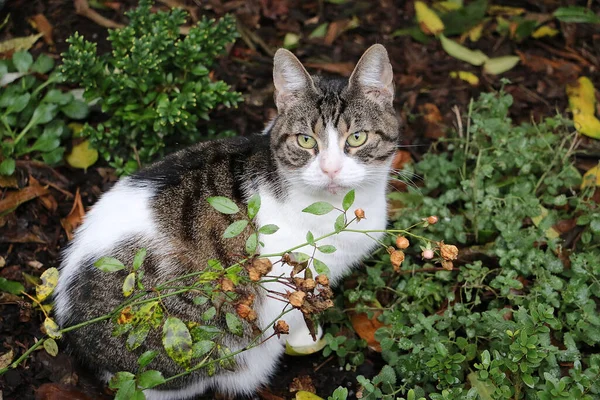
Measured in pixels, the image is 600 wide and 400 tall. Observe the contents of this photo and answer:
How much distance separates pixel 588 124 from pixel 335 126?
6.71 ft

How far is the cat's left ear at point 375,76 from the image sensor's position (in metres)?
2.90

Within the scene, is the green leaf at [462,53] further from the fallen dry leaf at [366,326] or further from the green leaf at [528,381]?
the green leaf at [528,381]

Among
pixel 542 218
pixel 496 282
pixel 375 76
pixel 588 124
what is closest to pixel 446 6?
pixel 588 124

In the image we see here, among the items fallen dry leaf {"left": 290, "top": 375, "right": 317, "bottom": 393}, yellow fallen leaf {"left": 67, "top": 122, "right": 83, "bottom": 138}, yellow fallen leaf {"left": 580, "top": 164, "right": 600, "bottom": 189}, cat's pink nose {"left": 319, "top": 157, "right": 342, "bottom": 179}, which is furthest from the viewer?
yellow fallen leaf {"left": 67, "top": 122, "right": 83, "bottom": 138}

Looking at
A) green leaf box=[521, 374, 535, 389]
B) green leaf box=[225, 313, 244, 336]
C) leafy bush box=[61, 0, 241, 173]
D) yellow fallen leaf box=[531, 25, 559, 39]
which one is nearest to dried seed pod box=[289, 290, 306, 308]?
green leaf box=[225, 313, 244, 336]

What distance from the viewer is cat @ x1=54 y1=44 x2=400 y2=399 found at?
287cm

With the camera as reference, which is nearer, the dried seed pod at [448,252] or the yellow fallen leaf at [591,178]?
the dried seed pod at [448,252]

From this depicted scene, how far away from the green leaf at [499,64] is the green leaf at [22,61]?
2886 mm

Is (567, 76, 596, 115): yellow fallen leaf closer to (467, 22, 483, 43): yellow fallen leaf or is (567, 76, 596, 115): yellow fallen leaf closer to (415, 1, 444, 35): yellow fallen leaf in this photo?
(467, 22, 483, 43): yellow fallen leaf

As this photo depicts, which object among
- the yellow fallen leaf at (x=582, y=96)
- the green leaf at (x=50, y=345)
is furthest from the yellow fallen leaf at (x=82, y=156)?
the yellow fallen leaf at (x=582, y=96)

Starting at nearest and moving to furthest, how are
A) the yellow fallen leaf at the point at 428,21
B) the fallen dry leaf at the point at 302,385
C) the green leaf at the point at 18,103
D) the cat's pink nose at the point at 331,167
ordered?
the cat's pink nose at the point at 331,167
the fallen dry leaf at the point at 302,385
the green leaf at the point at 18,103
the yellow fallen leaf at the point at 428,21

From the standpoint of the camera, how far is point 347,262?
321cm

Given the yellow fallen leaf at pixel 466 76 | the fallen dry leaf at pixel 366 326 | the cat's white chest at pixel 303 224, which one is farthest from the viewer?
the yellow fallen leaf at pixel 466 76

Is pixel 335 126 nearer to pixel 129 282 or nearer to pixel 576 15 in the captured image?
pixel 129 282
